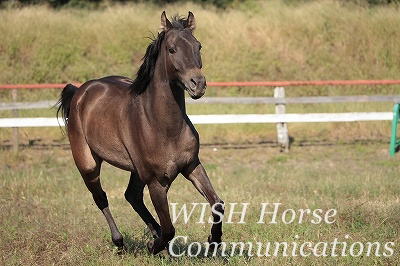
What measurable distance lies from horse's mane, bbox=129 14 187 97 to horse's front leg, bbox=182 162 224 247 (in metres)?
0.89

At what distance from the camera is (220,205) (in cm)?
549

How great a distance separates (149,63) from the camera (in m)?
5.81

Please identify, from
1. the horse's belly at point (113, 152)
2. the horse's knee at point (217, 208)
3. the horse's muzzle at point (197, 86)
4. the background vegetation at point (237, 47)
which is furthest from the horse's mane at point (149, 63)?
the background vegetation at point (237, 47)

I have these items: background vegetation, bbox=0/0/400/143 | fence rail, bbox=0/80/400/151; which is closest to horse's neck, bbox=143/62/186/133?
fence rail, bbox=0/80/400/151

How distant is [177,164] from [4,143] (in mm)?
9378

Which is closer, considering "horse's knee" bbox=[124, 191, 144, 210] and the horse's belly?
the horse's belly

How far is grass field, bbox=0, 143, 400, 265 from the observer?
20.4ft

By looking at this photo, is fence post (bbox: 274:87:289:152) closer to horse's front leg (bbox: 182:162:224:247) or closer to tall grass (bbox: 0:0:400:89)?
tall grass (bbox: 0:0:400:89)

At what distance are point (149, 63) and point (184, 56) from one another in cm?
70

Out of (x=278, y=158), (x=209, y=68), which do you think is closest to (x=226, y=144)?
(x=278, y=158)

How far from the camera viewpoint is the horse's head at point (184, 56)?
16.3ft

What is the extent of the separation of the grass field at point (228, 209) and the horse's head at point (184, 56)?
5.35 feet

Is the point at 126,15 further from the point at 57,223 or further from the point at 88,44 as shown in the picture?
the point at 57,223

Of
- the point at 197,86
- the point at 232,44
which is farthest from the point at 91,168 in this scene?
the point at 232,44
